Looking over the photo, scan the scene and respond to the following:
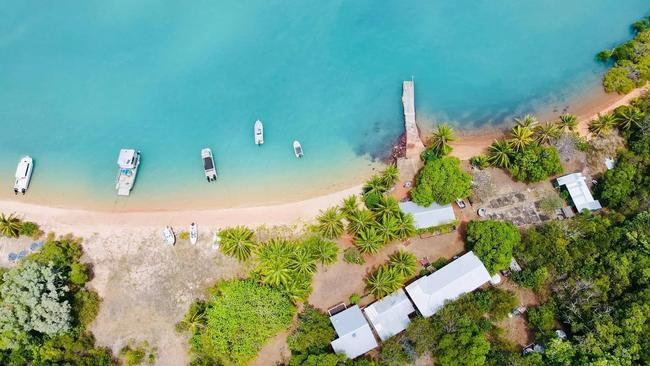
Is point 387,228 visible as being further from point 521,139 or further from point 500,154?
point 521,139

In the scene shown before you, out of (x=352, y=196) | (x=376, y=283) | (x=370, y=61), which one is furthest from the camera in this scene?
(x=370, y=61)

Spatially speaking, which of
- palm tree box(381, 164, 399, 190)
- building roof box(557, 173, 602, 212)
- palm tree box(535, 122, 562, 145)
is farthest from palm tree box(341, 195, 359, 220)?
building roof box(557, 173, 602, 212)

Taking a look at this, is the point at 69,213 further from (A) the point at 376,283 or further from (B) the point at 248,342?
(A) the point at 376,283

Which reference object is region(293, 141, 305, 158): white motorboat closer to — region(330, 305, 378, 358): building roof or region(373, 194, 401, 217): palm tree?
region(373, 194, 401, 217): palm tree

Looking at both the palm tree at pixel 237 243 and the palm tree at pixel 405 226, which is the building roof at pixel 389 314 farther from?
the palm tree at pixel 237 243

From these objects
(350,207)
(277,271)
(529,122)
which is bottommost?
(277,271)

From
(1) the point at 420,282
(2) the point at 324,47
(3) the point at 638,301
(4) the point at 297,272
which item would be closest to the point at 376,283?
(1) the point at 420,282

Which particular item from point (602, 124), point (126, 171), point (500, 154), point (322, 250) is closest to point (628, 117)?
point (602, 124)
